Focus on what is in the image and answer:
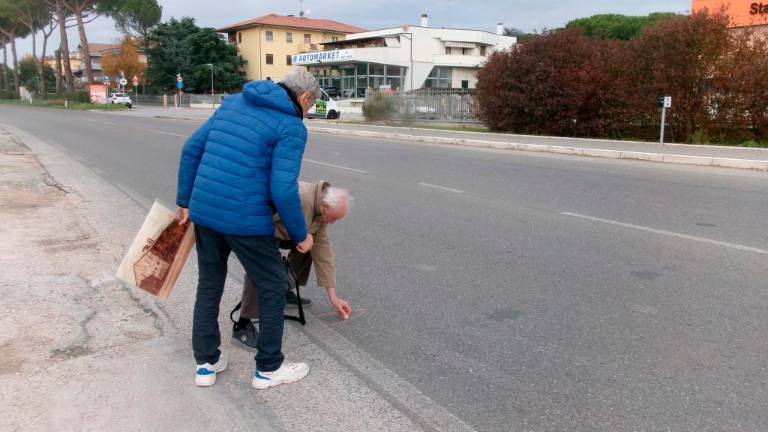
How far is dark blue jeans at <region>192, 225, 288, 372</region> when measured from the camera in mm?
3197

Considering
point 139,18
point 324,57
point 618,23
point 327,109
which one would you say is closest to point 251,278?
point 327,109

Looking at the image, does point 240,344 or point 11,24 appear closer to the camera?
point 240,344

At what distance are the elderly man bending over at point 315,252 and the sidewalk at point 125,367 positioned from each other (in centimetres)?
17

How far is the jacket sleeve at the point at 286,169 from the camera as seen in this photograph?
2.99 metres

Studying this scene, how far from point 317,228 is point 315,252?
192 millimetres

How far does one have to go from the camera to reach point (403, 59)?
6109 cm

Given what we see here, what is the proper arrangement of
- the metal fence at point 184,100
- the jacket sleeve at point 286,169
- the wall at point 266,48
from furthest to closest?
1. the wall at point 266,48
2. the metal fence at point 184,100
3. the jacket sleeve at point 286,169

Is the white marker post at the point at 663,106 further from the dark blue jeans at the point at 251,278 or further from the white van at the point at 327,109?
the white van at the point at 327,109

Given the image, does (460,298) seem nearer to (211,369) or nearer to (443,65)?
(211,369)

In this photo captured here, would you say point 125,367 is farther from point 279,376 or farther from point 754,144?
point 754,144

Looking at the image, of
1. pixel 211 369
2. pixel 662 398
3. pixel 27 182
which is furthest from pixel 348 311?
pixel 27 182

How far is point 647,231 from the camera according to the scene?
689 cm

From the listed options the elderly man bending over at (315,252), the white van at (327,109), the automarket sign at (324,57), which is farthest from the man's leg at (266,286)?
the automarket sign at (324,57)

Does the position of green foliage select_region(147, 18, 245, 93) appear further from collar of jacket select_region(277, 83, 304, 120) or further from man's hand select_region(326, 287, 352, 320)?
collar of jacket select_region(277, 83, 304, 120)
